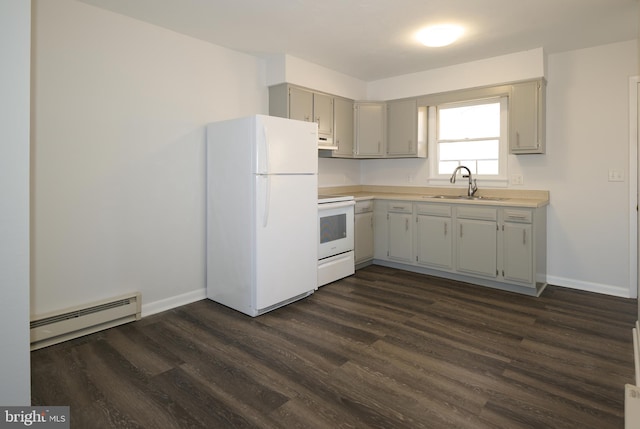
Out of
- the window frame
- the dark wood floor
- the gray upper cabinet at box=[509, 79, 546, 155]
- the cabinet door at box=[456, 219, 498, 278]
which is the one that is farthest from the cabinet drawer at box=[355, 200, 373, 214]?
the gray upper cabinet at box=[509, 79, 546, 155]

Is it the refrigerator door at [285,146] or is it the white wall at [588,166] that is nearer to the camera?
the refrigerator door at [285,146]

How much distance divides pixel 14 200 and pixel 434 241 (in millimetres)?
3725

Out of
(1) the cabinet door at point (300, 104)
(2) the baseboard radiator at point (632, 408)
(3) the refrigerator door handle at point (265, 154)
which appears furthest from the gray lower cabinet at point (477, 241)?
(2) the baseboard radiator at point (632, 408)

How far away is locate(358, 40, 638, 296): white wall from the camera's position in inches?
145

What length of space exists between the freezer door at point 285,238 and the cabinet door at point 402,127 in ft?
5.53

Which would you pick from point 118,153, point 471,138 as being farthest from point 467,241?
point 118,153

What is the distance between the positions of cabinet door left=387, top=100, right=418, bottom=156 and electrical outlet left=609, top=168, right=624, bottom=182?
1989mm

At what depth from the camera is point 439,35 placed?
3441 mm

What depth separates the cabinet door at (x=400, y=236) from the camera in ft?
15.0

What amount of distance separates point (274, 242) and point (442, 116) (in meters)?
2.90

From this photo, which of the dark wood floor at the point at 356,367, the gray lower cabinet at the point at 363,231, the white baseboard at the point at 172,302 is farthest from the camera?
the gray lower cabinet at the point at 363,231

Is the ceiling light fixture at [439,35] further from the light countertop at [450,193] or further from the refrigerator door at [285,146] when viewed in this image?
the light countertop at [450,193]

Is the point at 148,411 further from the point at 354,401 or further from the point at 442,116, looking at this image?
the point at 442,116

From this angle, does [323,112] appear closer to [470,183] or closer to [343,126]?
[343,126]
